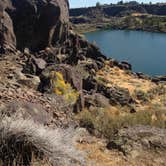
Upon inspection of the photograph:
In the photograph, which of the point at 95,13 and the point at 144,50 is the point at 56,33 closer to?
the point at 144,50

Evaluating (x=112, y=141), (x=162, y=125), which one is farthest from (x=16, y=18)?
(x=112, y=141)

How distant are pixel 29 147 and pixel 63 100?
21.3 feet

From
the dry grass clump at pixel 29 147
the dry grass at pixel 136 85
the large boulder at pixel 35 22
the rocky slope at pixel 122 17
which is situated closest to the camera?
the dry grass clump at pixel 29 147

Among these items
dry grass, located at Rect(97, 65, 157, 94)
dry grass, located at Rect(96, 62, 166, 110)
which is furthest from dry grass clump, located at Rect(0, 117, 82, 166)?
dry grass, located at Rect(97, 65, 157, 94)

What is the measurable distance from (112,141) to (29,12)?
33.1 m

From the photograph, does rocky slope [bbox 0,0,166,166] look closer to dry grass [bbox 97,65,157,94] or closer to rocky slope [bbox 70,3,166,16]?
dry grass [bbox 97,65,157,94]

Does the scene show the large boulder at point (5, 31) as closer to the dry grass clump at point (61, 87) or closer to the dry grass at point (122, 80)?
the dry grass at point (122, 80)

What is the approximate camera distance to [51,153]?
602 cm

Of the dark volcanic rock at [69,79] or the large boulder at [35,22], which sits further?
the large boulder at [35,22]

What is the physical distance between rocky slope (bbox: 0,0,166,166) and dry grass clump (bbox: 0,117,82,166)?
2cm

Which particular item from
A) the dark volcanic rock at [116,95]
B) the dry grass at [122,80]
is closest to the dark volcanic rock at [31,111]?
the dark volcanic rock at [116,95]

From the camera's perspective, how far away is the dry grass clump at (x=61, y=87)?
1884 cm

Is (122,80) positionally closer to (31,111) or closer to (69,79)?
(69,79)

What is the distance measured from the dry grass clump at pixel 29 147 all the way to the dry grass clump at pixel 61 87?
39.8 feet
